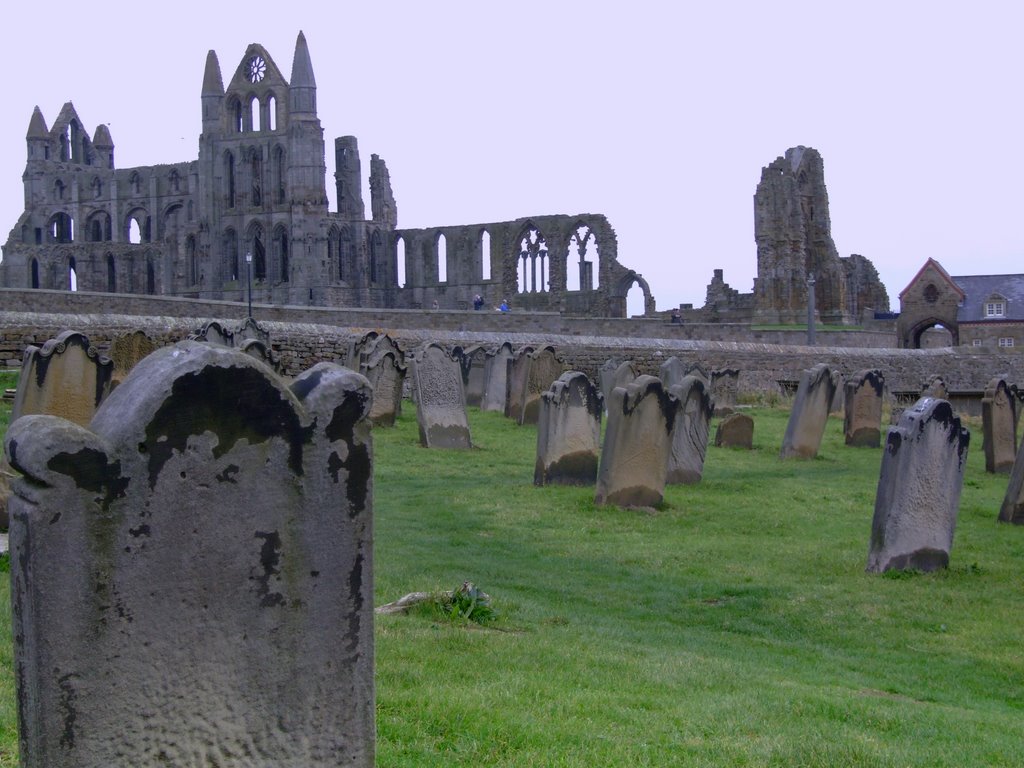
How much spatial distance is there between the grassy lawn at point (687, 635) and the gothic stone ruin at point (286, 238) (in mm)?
54111

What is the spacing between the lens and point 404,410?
72.8ft

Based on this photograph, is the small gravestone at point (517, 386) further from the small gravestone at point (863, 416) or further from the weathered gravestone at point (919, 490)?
the weathered gravestone at point (919, 490)

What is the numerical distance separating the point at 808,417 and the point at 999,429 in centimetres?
249

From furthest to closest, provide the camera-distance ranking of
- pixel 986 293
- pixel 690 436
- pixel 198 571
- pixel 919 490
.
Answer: pixel 986 293 → pixel 690 436 → pixel 919 490 → pixel 198 571

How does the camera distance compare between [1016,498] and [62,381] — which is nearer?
[1016,498]

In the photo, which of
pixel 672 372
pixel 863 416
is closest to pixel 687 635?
pixel 863 416

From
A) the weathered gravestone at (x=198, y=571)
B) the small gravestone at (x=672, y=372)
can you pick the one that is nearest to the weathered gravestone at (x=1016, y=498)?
the weathered gravestone at (x=198, y=571)

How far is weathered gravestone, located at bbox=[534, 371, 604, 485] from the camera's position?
45.3 feet

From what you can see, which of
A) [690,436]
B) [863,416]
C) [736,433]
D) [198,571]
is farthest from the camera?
[863,416]

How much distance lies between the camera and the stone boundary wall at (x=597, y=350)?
2450 cm

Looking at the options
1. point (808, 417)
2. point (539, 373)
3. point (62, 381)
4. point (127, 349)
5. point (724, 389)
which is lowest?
point (808, 417)

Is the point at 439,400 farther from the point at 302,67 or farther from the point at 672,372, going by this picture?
the point at 302,67

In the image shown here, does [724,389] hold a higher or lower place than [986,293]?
lower

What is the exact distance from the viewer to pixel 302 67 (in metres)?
72.9
